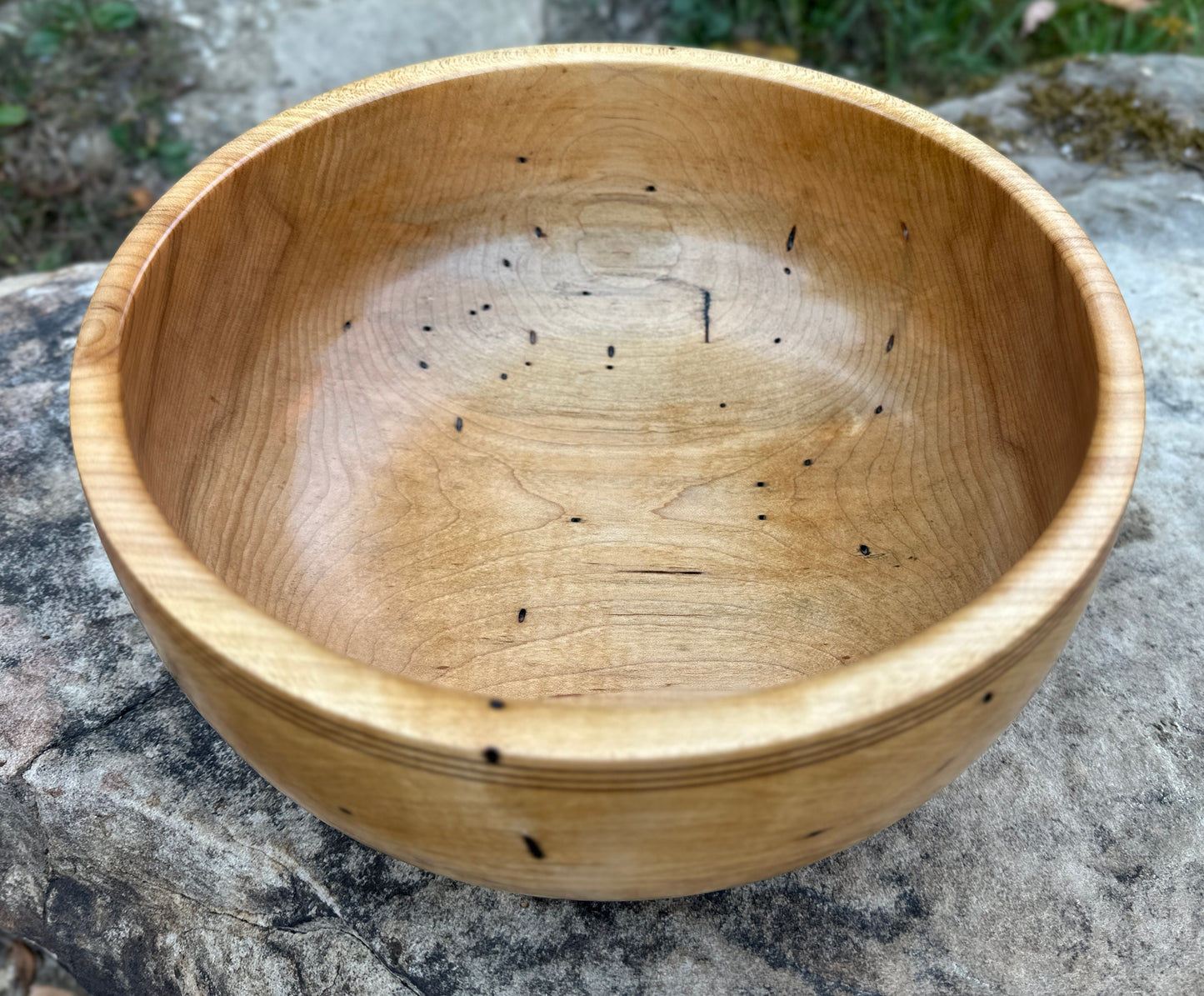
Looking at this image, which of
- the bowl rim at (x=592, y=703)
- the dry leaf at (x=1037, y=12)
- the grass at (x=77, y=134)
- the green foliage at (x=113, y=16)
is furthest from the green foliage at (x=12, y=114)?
the dry leaf at (x=1037, y=12)

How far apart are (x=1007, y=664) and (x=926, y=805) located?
37 cm

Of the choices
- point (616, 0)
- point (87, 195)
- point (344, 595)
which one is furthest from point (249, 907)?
point (616, 0)

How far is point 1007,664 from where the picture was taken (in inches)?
21.8

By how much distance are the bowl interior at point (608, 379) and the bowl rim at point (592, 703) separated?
0.43ft

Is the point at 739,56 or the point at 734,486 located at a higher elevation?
the point at 739,56

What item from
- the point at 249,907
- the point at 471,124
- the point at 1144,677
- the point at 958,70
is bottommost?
the point at 249,907

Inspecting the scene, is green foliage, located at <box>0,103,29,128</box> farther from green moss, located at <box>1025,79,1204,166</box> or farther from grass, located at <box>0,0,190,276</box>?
green moss, located at <box>1025,79,1204,166</box>

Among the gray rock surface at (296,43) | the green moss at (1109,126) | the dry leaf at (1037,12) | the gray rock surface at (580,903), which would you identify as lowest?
the gray rock surface at (580,903)

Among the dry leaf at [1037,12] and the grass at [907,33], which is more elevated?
the dry leaf at [1037,12]

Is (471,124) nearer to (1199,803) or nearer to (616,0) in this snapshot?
(1199,803)

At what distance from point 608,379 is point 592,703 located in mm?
594

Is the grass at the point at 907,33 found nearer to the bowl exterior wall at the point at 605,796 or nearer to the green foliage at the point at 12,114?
the green foliage at the point at 12,114

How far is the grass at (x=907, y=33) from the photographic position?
2240 mm

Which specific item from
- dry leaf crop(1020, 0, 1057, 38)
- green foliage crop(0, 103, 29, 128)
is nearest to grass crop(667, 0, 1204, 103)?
dry leaf crop(1020, 0, 1057, 38)
